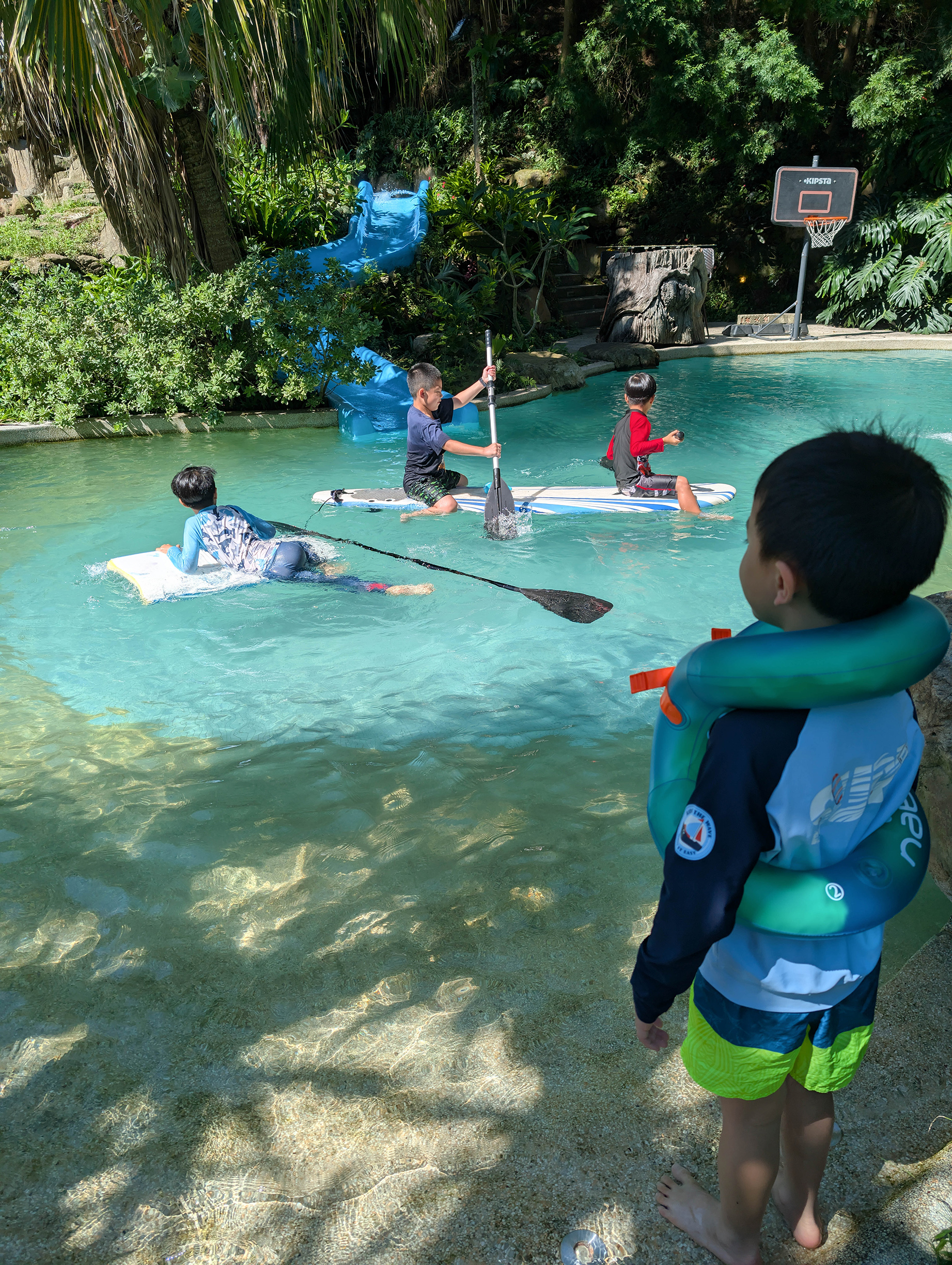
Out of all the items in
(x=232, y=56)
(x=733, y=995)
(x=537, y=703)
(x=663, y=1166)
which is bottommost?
(x=537, y=703)

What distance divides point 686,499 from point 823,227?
14.5m

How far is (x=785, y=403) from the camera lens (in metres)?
13.2

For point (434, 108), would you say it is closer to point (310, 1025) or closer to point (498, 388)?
point (498, 388)

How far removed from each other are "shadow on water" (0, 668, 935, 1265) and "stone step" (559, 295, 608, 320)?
17.6m

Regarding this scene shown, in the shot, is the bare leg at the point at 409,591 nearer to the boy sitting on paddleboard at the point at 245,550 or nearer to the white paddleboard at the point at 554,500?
the boy sitting on paddleboard at the point at 245,550

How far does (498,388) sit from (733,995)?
13.4 metres

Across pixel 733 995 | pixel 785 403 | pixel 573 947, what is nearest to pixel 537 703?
pixel 573 947

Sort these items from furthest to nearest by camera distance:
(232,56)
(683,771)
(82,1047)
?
(232,56) → (82,1047) → (683,771)

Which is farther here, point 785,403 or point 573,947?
point 785,403

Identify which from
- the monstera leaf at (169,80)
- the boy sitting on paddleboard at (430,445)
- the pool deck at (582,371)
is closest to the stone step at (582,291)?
the pool deck at (582,371)

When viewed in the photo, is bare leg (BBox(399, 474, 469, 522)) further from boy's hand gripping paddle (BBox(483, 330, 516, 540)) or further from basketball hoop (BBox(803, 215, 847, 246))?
basketball hoop (BBox(803, 215, 847, 246))

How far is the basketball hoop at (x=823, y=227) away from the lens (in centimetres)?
1900

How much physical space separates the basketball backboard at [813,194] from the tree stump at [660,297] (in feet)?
7.70

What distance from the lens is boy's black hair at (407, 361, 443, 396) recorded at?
27.1 feet
